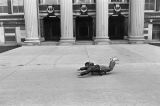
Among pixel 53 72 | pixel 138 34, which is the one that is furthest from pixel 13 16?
pixel 53 72

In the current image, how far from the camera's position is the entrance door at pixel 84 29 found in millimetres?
28375

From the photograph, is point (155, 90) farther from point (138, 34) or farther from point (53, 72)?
point (138, 34)

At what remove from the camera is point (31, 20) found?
24641 mm

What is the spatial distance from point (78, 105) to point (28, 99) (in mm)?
1593

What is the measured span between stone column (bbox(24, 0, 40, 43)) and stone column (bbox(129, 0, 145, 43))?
35.3 ft

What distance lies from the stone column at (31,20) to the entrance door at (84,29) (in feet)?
19.3

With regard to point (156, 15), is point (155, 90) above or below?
below

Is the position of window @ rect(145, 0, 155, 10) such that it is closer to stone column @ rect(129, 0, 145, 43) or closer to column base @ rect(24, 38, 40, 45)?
stone column @ rect(129, 0, 145, 43)

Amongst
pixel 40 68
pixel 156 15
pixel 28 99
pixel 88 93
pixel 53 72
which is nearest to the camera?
pixel 28 99

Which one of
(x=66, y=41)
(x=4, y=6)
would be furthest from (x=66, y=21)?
(x=4, y=6)

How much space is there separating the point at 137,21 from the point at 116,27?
3985mm

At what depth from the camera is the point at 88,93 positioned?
281 inches

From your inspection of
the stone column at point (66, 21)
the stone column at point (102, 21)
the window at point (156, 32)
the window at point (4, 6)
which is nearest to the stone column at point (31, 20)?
the stone column at point (66, 21)

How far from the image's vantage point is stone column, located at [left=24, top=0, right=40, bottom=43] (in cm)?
2453
